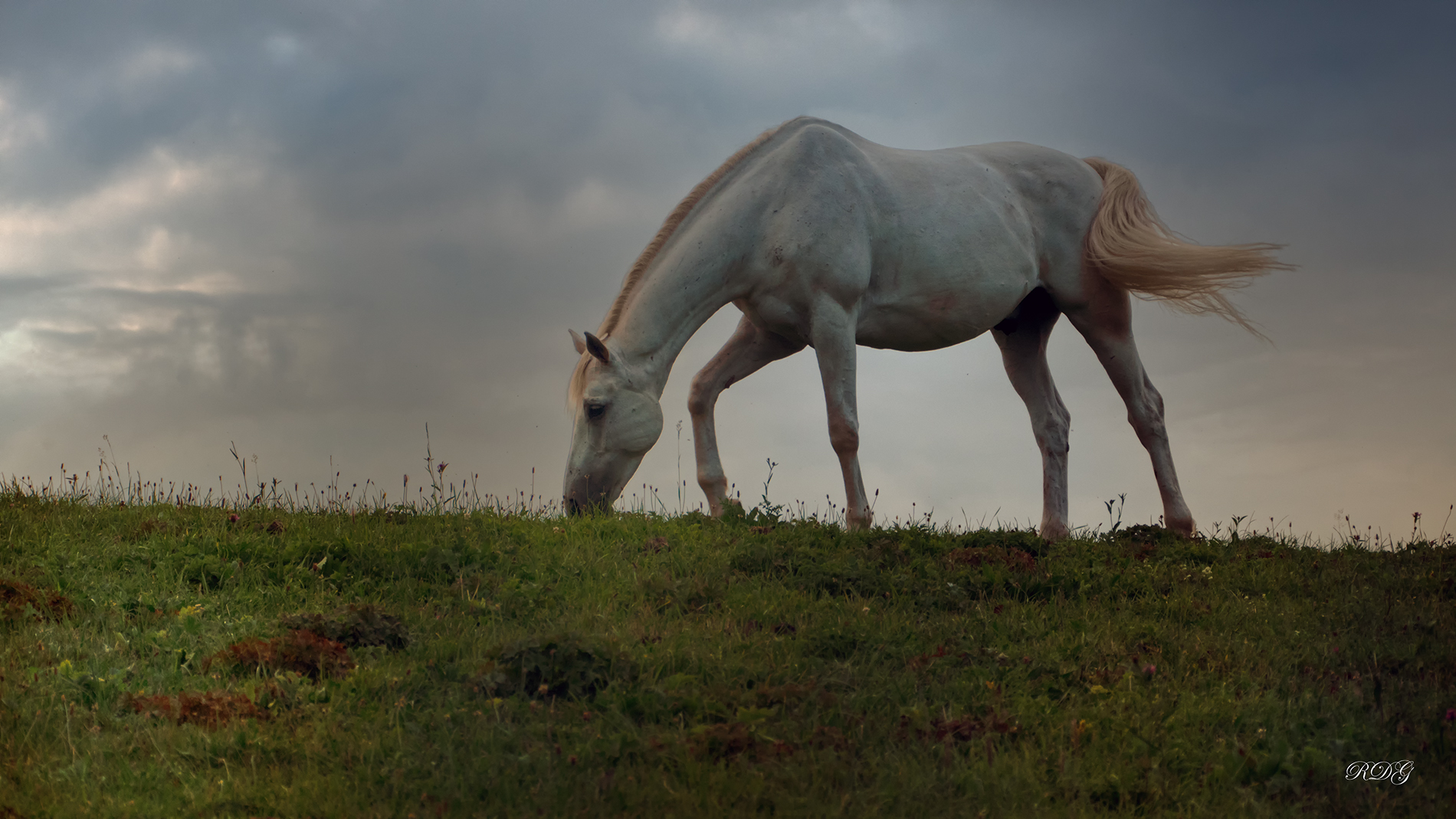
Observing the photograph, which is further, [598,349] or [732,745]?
[598,349]

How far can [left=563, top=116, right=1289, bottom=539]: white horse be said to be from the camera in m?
8.91

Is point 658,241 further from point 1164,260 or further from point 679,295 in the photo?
point 1164,260

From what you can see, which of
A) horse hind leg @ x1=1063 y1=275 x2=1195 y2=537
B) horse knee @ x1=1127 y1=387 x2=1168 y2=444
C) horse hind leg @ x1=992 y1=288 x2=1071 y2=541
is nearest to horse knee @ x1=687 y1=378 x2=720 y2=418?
horse hind leg @ x1=992 y1=288 x2=1071 y2=541

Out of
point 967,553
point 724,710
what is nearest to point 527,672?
point 724,710

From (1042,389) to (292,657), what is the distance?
790 cm

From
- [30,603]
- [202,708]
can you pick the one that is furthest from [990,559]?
[30,603]

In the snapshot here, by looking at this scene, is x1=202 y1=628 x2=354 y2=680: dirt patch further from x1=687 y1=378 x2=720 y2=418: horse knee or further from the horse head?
x1=687 y1=378 x2=720 y2=418: horse knee

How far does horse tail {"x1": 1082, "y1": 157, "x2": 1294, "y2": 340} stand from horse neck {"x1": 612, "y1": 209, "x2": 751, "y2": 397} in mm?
3634

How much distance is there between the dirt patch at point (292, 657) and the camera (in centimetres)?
496

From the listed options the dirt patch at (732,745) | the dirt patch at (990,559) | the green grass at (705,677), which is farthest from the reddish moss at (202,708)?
the dirt patch at (990,559)

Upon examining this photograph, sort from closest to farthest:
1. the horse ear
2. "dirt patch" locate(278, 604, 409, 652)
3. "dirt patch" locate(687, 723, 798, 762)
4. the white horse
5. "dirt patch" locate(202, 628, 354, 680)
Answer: "dirt patch" locate(687, 723, 798, 762), "dirt patch" locate(202, 628, 354, 680), "dirt patch" locate(278, 604, 409, 652), the horse ear, the white horse

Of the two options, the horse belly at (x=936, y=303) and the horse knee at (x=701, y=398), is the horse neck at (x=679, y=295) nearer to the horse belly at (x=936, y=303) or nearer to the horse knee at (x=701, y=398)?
the horse knee at (x=701, y=398)

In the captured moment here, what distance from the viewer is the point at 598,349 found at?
877cm

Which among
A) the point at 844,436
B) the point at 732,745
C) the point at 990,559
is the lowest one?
the point at 732,745
